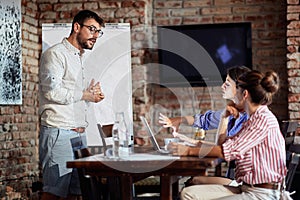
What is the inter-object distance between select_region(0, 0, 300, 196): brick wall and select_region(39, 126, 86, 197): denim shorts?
1.83 meters

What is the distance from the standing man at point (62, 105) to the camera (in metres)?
3.90

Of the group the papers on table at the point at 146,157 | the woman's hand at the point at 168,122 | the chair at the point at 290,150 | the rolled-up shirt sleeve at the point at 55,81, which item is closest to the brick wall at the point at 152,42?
the chair at the point at 290,150

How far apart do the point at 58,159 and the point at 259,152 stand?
153cm

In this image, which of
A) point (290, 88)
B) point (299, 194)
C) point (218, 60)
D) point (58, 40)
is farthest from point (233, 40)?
point (299, 194)

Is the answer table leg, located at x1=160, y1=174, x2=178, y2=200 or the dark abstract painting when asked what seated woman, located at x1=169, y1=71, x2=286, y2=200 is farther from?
the dark abstract painting

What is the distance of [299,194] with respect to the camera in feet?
13.9

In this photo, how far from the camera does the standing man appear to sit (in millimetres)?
3902

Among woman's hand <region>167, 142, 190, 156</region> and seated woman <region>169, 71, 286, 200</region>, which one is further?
woman's hand <region>167, 142, 190, 156</region>

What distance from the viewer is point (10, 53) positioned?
17.9 feet

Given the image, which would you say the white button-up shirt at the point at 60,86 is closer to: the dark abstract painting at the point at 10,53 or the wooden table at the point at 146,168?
the wooden table at the point at 146,168

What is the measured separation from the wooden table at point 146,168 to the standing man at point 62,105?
783 millimetres

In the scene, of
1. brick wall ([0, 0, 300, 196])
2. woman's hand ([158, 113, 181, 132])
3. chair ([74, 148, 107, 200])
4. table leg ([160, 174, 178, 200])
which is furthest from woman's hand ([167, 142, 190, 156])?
brick wall ([0, 0, 300, 196])

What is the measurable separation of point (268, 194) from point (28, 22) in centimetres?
371

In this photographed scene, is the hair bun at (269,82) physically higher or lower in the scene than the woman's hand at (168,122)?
higher
